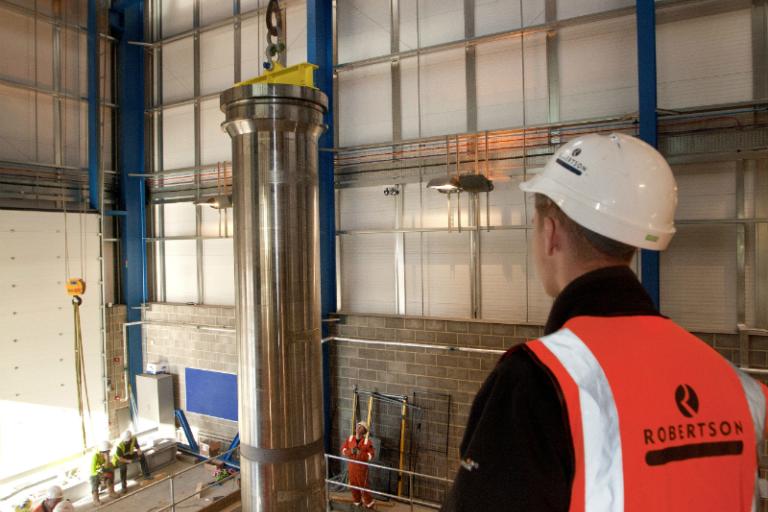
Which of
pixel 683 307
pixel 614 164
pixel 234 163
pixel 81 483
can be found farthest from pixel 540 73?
pixel 81 483

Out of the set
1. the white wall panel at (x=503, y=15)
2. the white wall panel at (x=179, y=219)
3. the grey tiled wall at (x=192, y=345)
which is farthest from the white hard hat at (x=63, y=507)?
the white wall panel at (x=503, y=15)

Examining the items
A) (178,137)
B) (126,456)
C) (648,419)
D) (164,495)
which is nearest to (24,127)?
(178,137)

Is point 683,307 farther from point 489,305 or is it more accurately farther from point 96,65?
point 96,65

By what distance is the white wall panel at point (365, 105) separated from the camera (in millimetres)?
9312

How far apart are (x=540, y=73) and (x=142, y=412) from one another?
38.5ft

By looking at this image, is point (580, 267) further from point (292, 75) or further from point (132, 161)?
point (132, 161)

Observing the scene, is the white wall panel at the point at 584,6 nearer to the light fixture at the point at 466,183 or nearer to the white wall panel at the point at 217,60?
the light fixture at the point at 466,183

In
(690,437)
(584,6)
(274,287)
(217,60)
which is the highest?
(217,60)

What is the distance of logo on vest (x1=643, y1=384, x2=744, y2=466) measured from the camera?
1.02m

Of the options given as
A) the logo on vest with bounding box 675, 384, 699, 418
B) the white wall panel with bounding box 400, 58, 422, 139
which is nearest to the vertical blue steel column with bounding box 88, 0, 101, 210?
the white wall panel with bounding box 400, 58, 422, 139

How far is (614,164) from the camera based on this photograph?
1350mm

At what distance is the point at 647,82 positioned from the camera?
670cm

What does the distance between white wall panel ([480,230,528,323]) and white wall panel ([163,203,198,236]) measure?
24.2 ft

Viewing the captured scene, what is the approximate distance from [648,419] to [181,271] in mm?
12595
